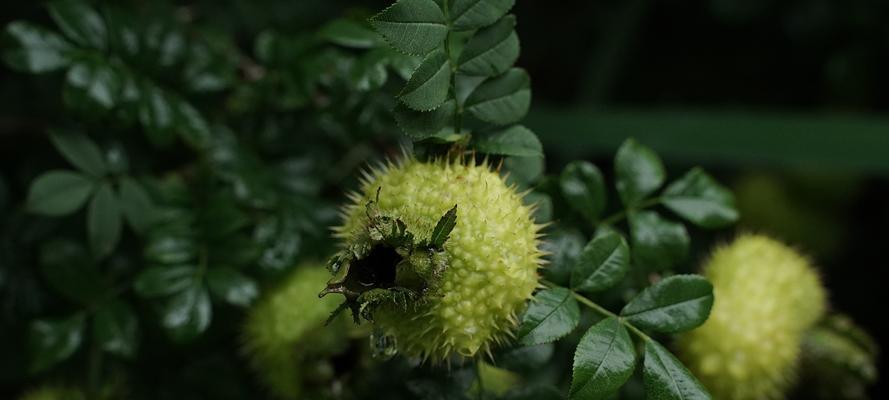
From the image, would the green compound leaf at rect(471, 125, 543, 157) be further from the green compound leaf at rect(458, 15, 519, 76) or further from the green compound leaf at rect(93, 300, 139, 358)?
the green compound leaf at rect(93, 300, 139, 358)

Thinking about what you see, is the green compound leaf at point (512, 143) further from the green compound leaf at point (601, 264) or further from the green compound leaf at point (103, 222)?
the green compound leaf at point (103, 222)

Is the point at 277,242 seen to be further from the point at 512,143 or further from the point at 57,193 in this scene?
the point at 512,143

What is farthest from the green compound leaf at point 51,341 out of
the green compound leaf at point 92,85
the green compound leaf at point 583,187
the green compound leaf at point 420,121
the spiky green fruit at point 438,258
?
the green compound leaf at point 583,187

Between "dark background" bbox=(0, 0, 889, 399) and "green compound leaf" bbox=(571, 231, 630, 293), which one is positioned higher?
"green compound leaf" bbox=(571, 231, 630, 293)

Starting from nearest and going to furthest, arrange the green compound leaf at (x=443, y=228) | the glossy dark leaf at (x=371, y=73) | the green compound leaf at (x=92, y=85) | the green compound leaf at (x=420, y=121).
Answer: the green compound leaf at (x=443, y=228)
the green compound leaf at (x=420, y=121)
the glossy dark leaf at (x=371, y=73)
the green compound leaf at (x=92, y=85)

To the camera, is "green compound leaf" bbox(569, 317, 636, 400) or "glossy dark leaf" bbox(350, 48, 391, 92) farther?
"glossy dark leaf" bbox(350, 48, 391, 92)

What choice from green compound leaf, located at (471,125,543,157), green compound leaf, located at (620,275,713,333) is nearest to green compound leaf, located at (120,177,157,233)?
green compound leaf, located at (471,125,543,157)
